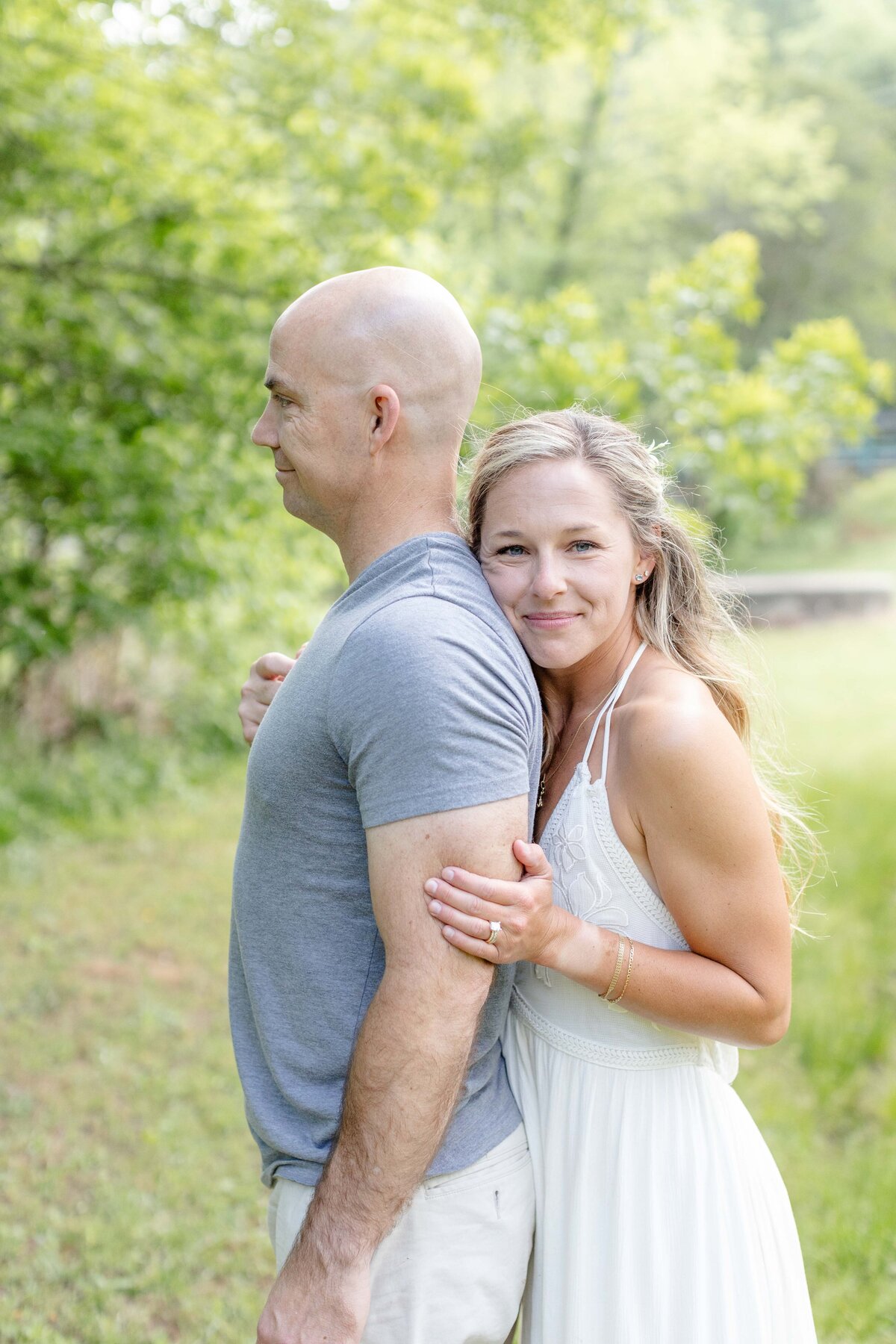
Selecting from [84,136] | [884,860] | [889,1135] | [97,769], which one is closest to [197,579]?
[97,769]

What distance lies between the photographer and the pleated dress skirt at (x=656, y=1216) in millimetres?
1781

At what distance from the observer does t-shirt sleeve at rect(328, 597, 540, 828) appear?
60.5 inches

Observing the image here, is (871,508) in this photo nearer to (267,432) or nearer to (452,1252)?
(267,432)

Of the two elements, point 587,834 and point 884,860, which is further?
point 884,860

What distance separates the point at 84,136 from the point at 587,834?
239 inches

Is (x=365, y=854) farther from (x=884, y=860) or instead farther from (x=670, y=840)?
(x=884, y=860)

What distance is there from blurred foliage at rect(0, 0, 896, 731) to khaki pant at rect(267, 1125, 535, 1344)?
3.95 m

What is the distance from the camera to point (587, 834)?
5.97 feet

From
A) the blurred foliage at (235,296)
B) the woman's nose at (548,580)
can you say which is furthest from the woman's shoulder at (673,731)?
the blurred foliage at (235,296)

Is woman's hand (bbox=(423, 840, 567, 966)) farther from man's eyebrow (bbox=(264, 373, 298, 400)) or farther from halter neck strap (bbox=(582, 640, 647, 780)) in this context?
man's eyebrow (bbox=(264, 373, 298, 400))

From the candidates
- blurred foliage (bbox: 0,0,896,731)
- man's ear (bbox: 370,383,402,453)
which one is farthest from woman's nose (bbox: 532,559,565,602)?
blurred foliage (bbox: 0,0,896,731)

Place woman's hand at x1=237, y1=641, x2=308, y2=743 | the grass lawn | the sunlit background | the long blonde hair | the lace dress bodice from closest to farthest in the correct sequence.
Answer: the lace dress bodice < the long blonde hair < woman's hand at x1=237, y1=641, x2=308, y2=743 < the grass lawn < the sunlit background

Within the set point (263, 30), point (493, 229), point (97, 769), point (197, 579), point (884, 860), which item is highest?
point (263, 30)

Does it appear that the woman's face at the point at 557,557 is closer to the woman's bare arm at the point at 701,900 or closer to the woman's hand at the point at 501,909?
the woman's bare arm at the point at 701,900
